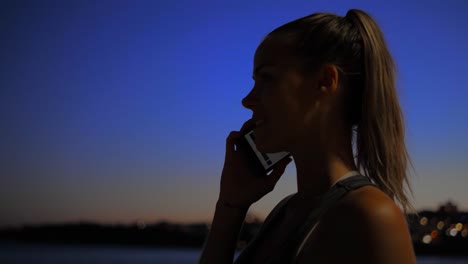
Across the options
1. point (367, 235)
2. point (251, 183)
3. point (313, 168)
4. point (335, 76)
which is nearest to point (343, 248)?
point (367, 235)

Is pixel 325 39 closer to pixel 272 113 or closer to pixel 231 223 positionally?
pixel 272 113

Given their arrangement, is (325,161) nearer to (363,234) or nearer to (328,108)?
(328,108)

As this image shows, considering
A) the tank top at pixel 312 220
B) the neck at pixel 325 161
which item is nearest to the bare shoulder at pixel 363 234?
the tank top at pixel 312 220

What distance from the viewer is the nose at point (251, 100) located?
1.40 m

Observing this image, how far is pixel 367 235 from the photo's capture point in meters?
1.08

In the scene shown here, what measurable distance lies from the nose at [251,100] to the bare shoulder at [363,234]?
0.37m

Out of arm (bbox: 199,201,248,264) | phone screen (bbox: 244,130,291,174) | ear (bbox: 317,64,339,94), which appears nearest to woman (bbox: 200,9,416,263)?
ear (bbox: 317,64,339,94)

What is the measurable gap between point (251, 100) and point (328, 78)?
215mm

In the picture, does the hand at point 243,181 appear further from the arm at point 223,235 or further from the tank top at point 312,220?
the tank top at point 312,220

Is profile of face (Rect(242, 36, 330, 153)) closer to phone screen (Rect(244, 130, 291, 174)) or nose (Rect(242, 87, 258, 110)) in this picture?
nose (Rect(242, 87, 258, 110))

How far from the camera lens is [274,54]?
4.47 ft

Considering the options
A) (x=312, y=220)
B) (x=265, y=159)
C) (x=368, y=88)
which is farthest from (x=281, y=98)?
(x=265, y=159)

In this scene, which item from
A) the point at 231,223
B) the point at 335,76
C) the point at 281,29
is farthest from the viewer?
the point at 231,223

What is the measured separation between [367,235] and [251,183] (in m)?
0.71
